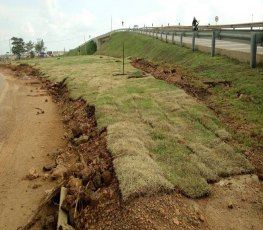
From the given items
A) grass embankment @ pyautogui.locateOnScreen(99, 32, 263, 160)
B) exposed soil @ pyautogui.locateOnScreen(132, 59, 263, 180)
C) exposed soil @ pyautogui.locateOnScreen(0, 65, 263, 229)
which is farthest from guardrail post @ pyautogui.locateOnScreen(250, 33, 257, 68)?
exposed soil @ pyautogui.locateOnScreen(0, 65, 263, 229)

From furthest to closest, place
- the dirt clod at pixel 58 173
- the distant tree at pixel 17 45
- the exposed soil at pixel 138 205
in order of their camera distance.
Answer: the distant tree at pixel 17 45 < the dirt clod at pixel 58 173 < the exposed soil at pixel 138 205

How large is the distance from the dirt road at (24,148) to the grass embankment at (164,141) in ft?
5.34

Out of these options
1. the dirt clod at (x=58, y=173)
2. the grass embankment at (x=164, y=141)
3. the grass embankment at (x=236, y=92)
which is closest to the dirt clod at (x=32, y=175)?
the dirt clod at (x=58, y=173)

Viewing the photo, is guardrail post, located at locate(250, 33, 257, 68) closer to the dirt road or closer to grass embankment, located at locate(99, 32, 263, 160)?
grass embankment, located at locate(99, 32, 263, 160)

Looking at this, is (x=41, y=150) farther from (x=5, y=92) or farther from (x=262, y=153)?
(x=5, y=92)

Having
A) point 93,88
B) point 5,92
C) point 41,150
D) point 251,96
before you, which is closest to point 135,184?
point 41,150

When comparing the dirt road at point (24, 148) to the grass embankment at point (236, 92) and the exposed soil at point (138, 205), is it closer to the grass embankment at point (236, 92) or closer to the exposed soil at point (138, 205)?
the exposed soil at point (138, 205)

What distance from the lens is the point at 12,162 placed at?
9.24 metres

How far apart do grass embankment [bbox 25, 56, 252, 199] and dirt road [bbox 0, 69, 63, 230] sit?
163 centimetres

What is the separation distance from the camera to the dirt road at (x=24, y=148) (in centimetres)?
726

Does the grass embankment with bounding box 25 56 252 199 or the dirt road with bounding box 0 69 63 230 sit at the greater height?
the grass embankment with bounding box 25 56 252 199

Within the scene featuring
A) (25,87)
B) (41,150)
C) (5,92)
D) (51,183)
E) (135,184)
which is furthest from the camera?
(25,87)

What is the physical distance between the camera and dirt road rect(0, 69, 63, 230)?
7.26 m

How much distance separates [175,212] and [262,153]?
8.56 feet
